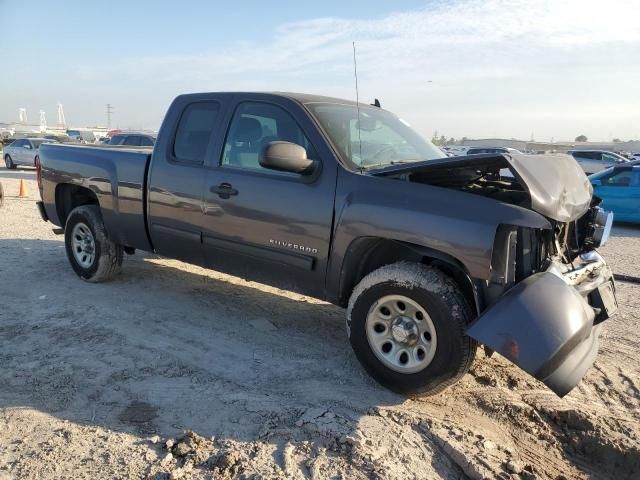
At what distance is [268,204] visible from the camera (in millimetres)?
3994

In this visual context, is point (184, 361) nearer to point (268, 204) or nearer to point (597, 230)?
point (268, 204)

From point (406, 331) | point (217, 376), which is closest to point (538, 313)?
point (406, 331)

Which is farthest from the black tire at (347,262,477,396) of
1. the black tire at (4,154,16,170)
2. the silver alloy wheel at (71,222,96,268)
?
the black tire at (4,154,16,170)

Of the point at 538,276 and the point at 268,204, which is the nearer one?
the point at 538,276

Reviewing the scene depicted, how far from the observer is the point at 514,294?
298 centimetres

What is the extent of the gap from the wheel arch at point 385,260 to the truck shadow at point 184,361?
0.70 m

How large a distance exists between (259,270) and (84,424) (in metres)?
1.69

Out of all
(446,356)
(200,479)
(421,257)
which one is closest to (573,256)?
(421,257)

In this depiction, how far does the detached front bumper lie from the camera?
2818mm

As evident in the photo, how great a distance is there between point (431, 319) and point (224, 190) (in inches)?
79.4

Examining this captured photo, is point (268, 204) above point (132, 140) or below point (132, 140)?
above

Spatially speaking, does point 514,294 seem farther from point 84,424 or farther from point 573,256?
point 84,424

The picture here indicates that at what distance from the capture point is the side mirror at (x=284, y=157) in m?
3.58

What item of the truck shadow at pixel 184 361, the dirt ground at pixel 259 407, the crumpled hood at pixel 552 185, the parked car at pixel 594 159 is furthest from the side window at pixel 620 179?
the parked car at pixel 594 159
